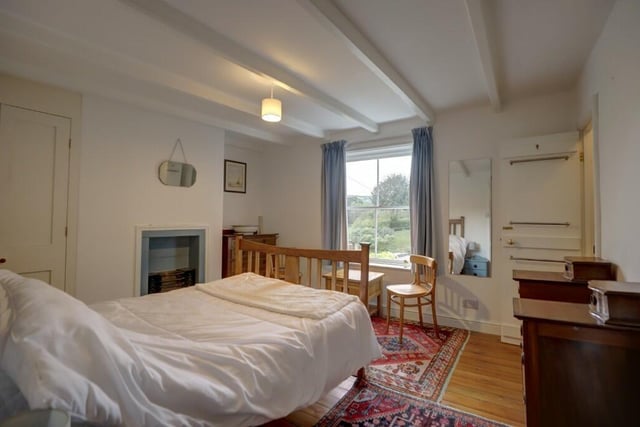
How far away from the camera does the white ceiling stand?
1.83 metres

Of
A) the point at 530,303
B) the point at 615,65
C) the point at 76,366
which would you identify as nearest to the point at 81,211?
the point at 76,366

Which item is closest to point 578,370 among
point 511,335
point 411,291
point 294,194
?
point 411,291

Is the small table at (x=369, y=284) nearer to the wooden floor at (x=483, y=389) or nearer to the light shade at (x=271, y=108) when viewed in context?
the wooden floor at (x=483, y=389)

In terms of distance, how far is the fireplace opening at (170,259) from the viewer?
3.35m

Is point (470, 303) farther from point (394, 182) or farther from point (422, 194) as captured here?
point (394, 182)

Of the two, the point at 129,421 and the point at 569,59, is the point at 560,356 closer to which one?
the point at 129,421

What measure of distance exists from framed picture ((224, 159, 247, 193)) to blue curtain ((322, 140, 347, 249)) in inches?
56.7

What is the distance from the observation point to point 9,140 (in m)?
2.51

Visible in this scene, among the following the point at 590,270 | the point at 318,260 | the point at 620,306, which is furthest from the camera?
the point at 318,260

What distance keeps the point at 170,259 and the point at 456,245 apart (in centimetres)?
356

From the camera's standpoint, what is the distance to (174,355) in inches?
45.9

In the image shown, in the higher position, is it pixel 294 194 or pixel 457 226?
pixel 294 194

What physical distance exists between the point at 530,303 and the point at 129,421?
5.59 feet

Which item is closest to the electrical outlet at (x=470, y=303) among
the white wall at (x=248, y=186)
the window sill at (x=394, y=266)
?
the window sill at (x=394, y=266)
